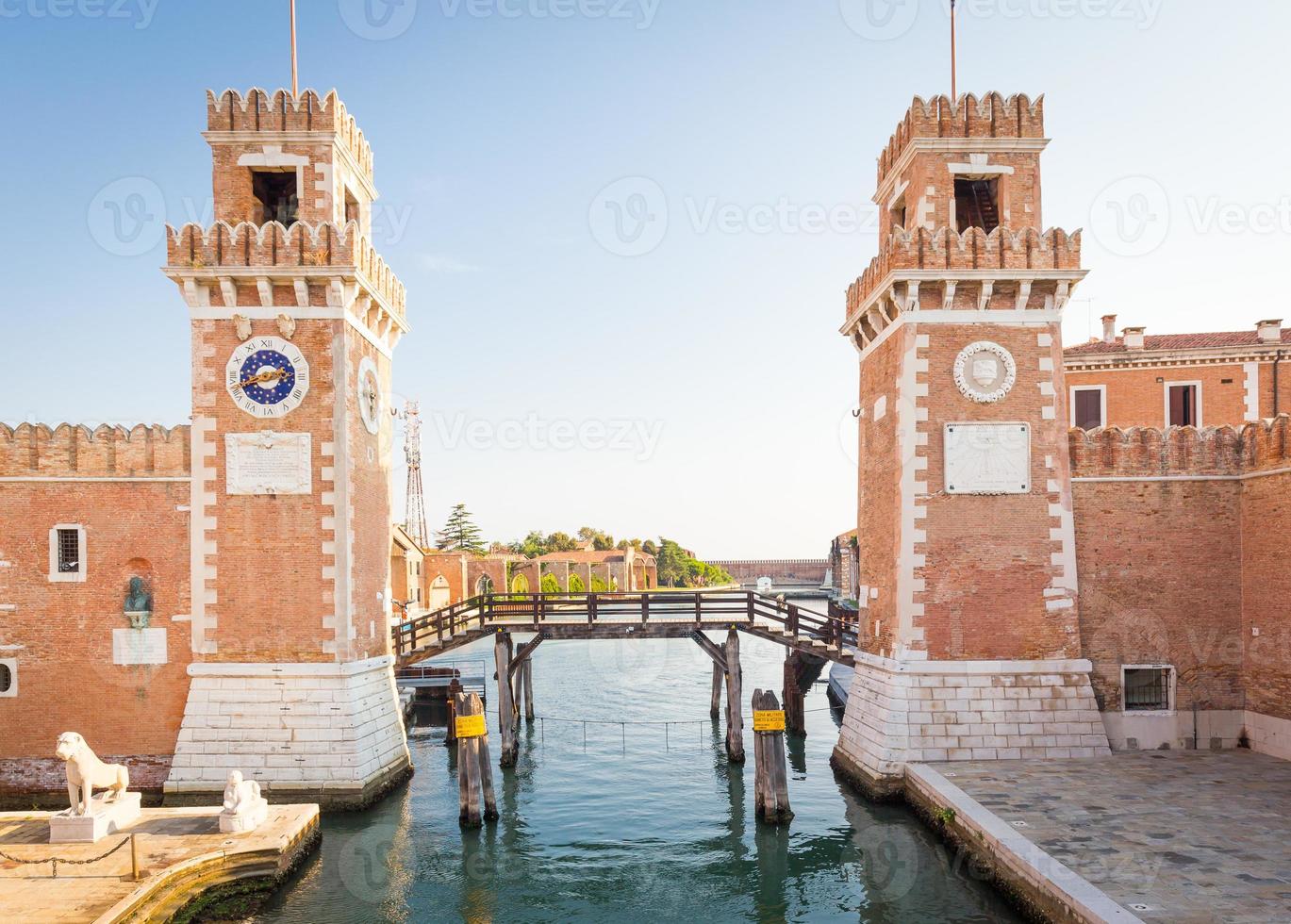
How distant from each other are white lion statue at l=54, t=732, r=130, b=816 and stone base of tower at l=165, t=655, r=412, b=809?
10.5ft

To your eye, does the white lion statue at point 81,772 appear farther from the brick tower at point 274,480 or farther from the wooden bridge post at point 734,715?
the wooden bridge post at point 734,715

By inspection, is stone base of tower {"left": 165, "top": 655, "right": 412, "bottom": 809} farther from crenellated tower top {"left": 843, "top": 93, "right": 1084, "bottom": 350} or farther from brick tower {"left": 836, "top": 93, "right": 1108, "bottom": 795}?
crenellated tower top {"left": 843, "top": 93, "right": 1084, "bottom": 350}

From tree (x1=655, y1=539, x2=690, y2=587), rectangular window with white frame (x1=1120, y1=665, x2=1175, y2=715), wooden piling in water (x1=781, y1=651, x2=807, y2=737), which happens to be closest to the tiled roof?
rectangular window with white frame (x1=1120, y1=665, x2=1175, y2=715)

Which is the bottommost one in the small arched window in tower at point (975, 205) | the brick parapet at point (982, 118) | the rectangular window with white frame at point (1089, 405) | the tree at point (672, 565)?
the tree at point (672, 565)

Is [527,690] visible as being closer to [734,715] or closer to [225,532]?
[734,715]

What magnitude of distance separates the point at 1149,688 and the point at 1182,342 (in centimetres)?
1167

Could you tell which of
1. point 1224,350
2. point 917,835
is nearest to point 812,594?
point 1224,350

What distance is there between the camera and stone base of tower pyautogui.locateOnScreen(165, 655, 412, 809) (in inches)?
689

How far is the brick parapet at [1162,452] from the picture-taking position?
62.8 ft

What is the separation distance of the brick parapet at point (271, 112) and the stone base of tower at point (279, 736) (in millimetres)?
11588

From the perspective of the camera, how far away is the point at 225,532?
18375mm

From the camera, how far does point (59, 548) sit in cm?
1886

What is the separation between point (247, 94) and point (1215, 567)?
2370 cm

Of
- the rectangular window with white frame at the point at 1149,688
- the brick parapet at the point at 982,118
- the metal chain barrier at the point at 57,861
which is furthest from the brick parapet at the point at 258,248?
the rectangular window with white frame at the point at 1149,688
